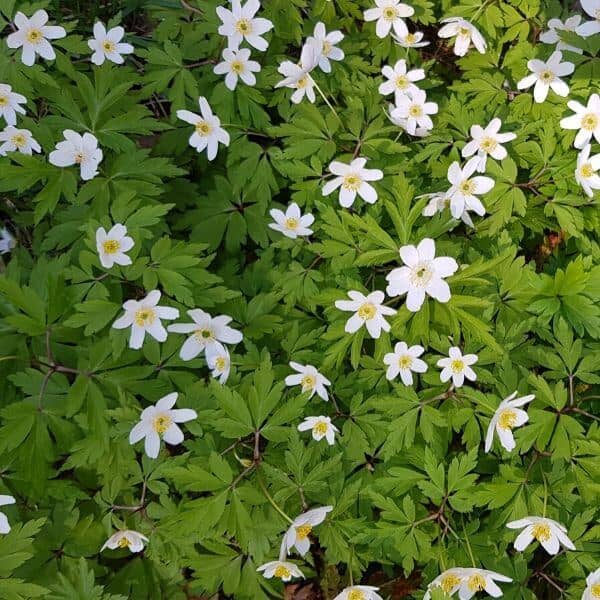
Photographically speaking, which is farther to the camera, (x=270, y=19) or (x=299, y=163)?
(x=270, y=19)

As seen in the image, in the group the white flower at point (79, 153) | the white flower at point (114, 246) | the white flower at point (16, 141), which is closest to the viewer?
the white flower at point (114, 246)

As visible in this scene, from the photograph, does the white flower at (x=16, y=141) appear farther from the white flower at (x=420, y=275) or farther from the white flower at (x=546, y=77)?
the white flower at (x=546, y=77)

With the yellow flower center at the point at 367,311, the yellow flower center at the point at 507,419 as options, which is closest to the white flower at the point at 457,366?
the yellow flower center at the point at 507,419

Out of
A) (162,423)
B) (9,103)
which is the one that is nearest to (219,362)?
(162,423)

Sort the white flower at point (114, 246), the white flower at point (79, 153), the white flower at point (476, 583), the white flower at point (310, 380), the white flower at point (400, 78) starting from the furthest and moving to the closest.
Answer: the white flower at point (400, 78) → the white flower at point (79, 153) → the white flower at point (310, 380) → the white flower at point (114, 246) → the white flower at point (476, 583)

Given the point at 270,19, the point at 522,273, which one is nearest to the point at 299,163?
the point at 270,19

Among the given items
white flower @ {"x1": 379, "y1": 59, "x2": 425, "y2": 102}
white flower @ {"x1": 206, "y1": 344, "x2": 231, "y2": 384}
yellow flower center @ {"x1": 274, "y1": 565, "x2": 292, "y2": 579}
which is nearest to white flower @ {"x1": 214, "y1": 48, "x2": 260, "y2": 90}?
white flower @ {"x1": 379, "y1": 59, "x2": 425, "y2": 102}

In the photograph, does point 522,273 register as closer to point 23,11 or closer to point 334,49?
point 334,49
